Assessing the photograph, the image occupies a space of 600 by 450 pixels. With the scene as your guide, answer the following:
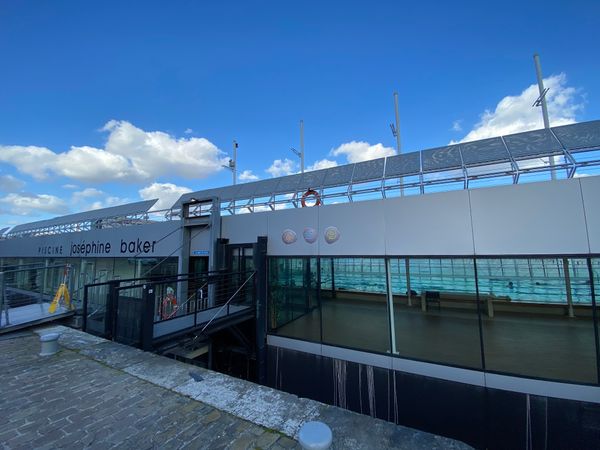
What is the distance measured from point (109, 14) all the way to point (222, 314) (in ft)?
27.6

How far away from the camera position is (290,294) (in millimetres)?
7766

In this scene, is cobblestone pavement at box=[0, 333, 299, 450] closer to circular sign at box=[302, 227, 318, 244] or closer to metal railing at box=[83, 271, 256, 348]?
metal railing at box=[83, 271, 256, 348]

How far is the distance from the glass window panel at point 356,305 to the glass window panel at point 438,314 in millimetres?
571

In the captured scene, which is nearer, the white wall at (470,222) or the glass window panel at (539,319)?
the white wall at (470,222)

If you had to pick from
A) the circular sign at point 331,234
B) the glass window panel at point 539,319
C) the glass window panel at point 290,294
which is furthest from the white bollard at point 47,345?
the glass window panel at point 539,319

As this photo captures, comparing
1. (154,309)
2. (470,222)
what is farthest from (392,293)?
(154,309)

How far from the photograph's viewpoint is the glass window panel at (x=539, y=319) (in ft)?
17.2

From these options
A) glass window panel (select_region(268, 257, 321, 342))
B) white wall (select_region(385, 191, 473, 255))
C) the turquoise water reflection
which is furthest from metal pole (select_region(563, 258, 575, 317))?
glass window panel (select_region(268, 257, 321, 342))

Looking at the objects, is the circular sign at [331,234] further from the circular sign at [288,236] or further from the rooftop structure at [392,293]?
the circular sign at [288,236]

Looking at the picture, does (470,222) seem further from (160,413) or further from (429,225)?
(160,413)

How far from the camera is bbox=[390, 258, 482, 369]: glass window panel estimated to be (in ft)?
18.9

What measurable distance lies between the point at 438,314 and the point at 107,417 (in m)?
10.4

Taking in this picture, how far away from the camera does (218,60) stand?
916 cm

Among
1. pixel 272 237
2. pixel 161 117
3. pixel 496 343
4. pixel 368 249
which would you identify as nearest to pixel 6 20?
pixel 161 117
